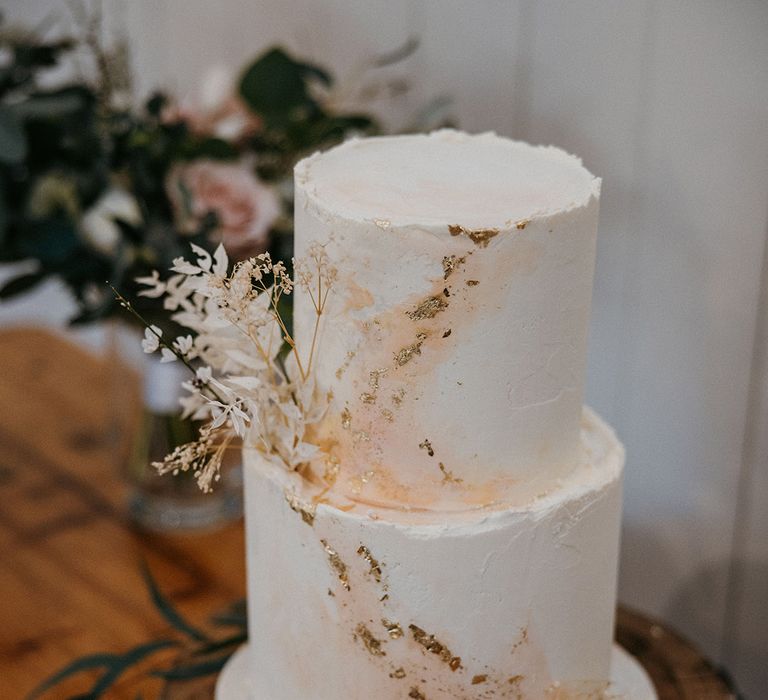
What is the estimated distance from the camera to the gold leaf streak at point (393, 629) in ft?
2.69

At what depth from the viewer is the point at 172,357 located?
0.82 m

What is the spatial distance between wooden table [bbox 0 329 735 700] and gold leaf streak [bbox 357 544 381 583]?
30cm

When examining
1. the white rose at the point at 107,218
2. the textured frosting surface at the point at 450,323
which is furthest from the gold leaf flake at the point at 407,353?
the white rose at the point at 107,218

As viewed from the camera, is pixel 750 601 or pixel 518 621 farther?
pixel 750 601

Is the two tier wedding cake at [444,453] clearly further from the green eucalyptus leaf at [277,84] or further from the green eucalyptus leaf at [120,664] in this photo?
the green eucalyptus leaf at [277,84]

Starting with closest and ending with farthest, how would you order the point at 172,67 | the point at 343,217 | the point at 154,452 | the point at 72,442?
1. the point at 343,217
2. the point at 154,452
3. the point at 72,442
4. the point at 172,67

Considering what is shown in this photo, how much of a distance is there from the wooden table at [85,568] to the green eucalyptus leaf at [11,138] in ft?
1.71

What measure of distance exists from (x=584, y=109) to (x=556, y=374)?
0.58m

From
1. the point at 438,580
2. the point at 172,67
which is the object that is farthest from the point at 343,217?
the point at 172,67

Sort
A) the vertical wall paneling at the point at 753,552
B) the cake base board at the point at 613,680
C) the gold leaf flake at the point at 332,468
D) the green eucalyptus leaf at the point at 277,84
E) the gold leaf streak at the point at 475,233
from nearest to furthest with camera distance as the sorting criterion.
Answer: the gold leaf streak at the point at 475,233 < the gold leaf flake at the point at 332,468 < the cake base board at the point at 613,680 < the vertical wall paneling at the point at 753,552 < the green eucalyptus leaf at the point at 277,84

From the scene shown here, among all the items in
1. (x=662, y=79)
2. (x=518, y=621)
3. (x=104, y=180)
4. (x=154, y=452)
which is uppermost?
(x=662, y=79)

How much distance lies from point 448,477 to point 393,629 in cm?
12

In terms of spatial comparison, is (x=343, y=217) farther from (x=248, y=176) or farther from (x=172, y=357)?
(x=248, y=176)

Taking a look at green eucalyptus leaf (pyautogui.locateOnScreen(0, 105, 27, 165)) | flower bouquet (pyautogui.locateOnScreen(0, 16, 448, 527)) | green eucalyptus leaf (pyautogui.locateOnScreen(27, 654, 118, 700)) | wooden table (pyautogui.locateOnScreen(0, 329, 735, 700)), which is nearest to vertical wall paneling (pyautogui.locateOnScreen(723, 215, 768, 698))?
wooden table (pyautogui.locateOnScreen(0, 329, 735, 700))
